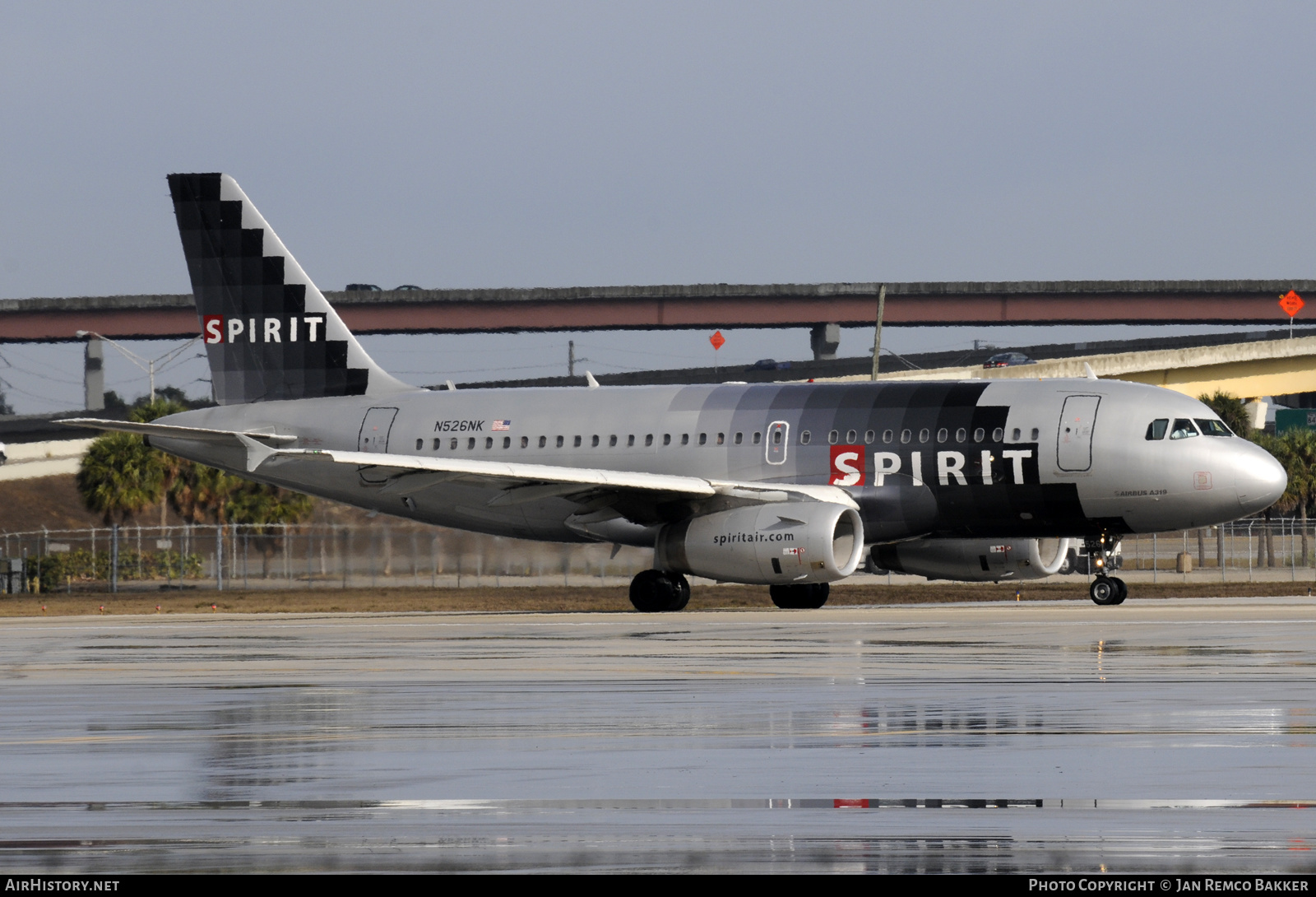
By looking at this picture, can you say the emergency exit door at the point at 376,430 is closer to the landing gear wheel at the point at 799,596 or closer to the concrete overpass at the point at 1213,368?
the landing gear wheel at the point at 799,596

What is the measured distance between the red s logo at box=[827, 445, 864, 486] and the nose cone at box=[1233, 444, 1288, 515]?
6.41 metres

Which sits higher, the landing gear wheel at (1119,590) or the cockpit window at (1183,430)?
the cockpit window at (1183,430)

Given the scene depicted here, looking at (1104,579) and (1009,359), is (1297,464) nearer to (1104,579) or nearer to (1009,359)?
(1009,359)

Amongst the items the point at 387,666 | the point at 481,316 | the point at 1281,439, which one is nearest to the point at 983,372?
the point at 1281,439

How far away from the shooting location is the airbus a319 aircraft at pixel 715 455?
32000 mm

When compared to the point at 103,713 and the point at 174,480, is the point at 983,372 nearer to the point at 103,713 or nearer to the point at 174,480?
the point at 174,480

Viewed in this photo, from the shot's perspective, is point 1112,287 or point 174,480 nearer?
point 174,480

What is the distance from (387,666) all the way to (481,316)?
10759cm

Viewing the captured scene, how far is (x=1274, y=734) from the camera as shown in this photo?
11844 millimetres

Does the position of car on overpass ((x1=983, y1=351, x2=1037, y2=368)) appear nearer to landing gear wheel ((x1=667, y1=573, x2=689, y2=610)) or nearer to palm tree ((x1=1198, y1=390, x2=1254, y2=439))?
palm tree ((x1=1198, y1=390, x2=1254, y2=439))

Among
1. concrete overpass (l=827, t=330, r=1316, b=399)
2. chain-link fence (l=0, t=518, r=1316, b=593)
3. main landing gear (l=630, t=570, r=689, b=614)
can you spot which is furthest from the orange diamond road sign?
main landing gear (l=630, t=570, r=689, b=614)

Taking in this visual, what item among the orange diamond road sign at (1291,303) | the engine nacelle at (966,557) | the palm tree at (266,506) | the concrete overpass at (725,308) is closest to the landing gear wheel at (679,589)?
the engine nacelle at (966,557)

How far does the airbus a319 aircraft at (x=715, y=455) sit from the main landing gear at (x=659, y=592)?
0.04 metres

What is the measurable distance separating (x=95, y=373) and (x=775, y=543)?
114035 mm
